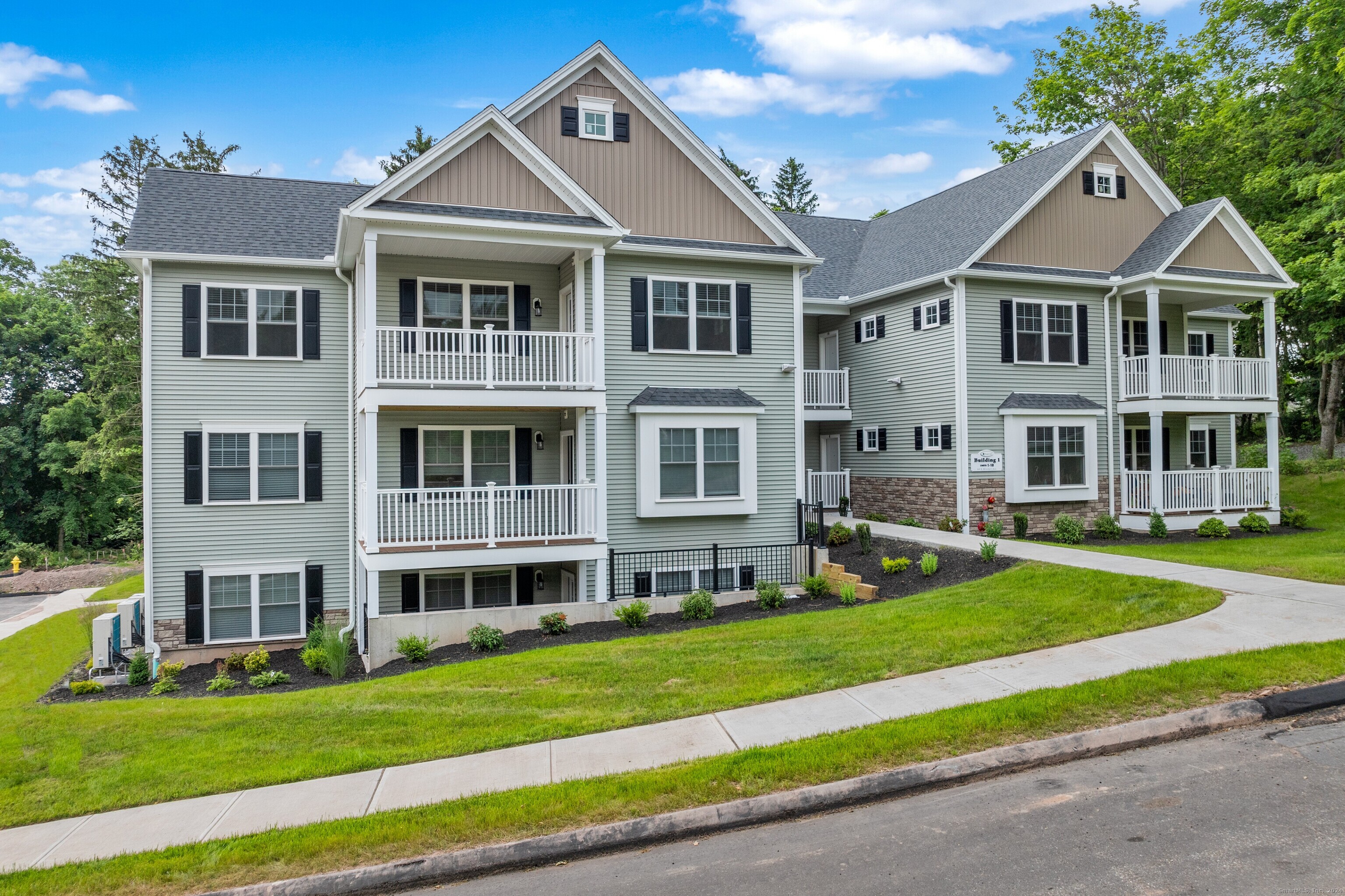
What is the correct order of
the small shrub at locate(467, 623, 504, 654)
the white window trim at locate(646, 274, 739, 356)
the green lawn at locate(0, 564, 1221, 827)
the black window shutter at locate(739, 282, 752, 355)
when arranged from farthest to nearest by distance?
1. the black window shutter at locate(739, 282, 752, 355)
2. the white window trim at locate(646, 274, 739, 356)
3. the small shrub at locate(467, 623, 504, 654)
4. the green lawn at locate(0, 564, 1221, 827)

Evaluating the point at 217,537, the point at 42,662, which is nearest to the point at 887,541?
the point at 217,537

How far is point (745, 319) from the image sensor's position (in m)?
17.2

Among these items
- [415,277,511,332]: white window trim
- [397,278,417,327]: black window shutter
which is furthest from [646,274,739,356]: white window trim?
[397,278,417,327]: black window shutter

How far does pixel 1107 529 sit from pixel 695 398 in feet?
35.0

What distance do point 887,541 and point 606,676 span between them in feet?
32.0

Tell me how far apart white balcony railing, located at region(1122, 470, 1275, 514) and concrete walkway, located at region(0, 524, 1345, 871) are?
10792 millimetres

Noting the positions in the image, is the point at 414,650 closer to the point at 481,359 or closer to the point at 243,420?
the point at 481,359

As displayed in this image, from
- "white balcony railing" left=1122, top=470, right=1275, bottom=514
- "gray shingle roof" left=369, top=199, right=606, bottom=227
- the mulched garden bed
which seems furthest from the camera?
"white balcony railing" left=1122, top=470, right=1275, bottom=514

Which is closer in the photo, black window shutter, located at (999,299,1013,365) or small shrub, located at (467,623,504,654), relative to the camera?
small shrub, located at (467,623,504,654)

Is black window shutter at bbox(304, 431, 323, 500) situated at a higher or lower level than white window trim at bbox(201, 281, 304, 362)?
lower

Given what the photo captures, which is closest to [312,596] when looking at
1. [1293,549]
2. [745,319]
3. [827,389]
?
[745,319]

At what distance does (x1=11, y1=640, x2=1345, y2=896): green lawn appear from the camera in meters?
5.65

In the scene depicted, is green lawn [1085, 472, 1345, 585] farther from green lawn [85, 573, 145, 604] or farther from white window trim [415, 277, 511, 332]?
green lawn [85, 573, 145, 604]

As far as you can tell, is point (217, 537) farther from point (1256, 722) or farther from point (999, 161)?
point (999, 161)
